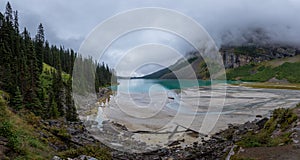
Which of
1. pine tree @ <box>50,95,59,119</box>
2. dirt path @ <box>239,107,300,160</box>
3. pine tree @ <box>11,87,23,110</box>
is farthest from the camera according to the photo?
pine tree @ <box>50,95,59,119</box>

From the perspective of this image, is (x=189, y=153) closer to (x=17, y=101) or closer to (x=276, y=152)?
(x=276, y=152)

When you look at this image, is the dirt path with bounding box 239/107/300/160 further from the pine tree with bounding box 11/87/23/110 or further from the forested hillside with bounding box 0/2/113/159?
the pine tree with bounding box 11/87/23/110

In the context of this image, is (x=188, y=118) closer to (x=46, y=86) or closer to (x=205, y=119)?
(x=205, y=119)

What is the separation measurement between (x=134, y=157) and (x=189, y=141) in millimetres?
7773

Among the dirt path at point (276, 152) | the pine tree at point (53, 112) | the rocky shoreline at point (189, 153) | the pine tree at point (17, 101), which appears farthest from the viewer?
the pine tree at point (53, 112)

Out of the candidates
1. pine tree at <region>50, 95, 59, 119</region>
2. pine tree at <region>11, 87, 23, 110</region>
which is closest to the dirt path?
pine tree at <region>11, 87, 23, 110</region>

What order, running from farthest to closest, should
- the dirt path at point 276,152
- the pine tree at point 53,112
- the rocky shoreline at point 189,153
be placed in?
the pine tree at point 53,112
the rocky shoreline at point 189,153
the dirt path at point 276,152

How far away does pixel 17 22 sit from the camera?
190 ft

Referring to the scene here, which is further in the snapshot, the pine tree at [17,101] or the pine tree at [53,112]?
the pine tree at [53,112]

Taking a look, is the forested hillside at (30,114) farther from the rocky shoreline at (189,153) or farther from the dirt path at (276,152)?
the dirt path at (276,152)

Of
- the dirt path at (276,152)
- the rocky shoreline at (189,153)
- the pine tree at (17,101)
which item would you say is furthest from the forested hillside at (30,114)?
the dirt path at (276,152)

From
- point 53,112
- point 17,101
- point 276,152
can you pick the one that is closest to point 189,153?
point 276,152

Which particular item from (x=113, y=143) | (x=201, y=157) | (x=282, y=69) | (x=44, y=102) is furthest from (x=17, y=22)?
(x=282, y=69)

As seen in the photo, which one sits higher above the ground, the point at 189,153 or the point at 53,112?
the point at 53,112
